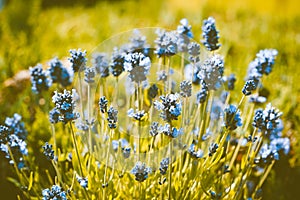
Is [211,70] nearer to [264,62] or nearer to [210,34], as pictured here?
[210,34]

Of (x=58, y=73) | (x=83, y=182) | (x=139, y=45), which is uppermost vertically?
(x=139, y=45)

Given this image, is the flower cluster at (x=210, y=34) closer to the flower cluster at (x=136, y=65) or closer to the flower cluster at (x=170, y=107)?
the flower cluster at (x=136, y=65)

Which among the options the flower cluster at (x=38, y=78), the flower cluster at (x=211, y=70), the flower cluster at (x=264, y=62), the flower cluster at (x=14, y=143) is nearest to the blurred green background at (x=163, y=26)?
the flower cluster at (x=14, y=143)

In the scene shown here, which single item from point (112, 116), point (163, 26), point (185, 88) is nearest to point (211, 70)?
point (185, 88)

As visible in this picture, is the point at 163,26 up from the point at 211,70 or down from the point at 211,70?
up

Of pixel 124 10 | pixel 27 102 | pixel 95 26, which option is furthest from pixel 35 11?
pixel 27 102

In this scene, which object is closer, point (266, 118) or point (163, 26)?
point (266, 118)

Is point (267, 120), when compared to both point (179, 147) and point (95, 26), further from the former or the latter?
point (95, 26)

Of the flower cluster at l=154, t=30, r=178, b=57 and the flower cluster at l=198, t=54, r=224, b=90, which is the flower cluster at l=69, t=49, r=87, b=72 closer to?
the flower cluster at l=154, t=30, r=178, b=57

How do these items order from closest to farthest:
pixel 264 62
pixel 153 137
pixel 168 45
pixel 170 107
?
pixel 170 107 < pixel 153 137 < pixel 168 45 < pixel 264 62
